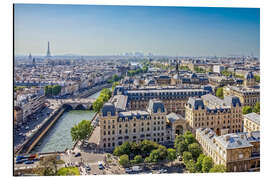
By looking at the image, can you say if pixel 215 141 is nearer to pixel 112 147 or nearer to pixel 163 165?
pixel 163 165

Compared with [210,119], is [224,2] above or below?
above

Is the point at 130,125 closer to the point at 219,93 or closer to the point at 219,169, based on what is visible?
the point at 219,169

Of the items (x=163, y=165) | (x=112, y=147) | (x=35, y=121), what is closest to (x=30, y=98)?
(x=35, y=121)

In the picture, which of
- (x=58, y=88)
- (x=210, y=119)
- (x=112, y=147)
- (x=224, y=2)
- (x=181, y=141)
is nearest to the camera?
(x=224, y=2)

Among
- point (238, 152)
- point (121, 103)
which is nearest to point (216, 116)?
point (238, 152)

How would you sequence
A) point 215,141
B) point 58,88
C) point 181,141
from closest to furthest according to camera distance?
point 215,141
point 181,141
point 58,88

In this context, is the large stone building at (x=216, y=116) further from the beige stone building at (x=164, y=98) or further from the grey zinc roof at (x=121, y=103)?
the beige stone building at (x=164, y=98)

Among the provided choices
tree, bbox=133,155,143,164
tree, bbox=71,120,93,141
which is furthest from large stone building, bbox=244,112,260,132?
tree, bbox=71,120,93,141
